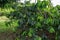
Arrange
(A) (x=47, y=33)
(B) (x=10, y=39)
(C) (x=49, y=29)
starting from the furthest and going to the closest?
(B) (x=10, y=39), (A) (x=47, y=33), (C) (x=49, y=29)

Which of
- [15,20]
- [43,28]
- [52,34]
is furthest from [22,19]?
[52,34]

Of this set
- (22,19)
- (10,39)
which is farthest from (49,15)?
(10,39)

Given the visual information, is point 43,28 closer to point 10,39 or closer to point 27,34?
point 27,34

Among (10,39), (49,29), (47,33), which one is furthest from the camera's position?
(10,39)

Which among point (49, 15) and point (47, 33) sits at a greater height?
point (49, 15)

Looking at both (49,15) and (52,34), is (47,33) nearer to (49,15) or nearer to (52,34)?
(52,34)

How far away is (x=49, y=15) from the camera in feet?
14.7

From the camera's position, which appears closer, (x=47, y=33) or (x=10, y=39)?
(x=47, y=33)

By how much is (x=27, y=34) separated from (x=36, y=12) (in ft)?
1.61

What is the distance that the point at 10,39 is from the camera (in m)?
5.16

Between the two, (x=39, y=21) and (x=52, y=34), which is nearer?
(x=39, y=21)

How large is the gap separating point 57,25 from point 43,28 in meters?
0.29

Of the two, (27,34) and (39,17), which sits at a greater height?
(39,17)

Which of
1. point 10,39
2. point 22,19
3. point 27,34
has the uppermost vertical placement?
point 22,19
